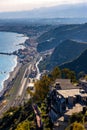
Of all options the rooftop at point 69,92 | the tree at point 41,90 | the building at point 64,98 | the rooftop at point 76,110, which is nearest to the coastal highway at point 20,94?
the tree at point 41,90

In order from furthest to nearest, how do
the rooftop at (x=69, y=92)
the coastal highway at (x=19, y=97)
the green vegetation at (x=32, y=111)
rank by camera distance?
the coastal highway at (x=19, y=97) < the green vegetation at (x=32, y=111) < the rooftop at (x=69, y=92)

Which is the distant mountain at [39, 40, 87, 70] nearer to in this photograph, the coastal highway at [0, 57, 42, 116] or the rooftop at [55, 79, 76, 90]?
the coastal highway at [0, 57, 42, 116]

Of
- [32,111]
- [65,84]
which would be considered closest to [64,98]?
[65,84]

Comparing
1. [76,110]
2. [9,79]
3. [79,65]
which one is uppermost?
[76,110]

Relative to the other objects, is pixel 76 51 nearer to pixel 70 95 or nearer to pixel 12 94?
pixel 12 94

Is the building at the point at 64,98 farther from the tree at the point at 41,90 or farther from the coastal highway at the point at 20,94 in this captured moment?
the coastal highway at the point at 20,94

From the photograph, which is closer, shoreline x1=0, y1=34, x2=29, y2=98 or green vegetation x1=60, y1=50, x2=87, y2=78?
green vegetation x1=60, y1=50, x2=87, y2=78

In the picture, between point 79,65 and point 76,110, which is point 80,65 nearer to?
point 79,65

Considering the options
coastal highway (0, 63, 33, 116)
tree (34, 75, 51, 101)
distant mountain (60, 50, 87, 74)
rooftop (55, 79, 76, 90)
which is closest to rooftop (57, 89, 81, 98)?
rooftop (55, 79, 76, 90)
